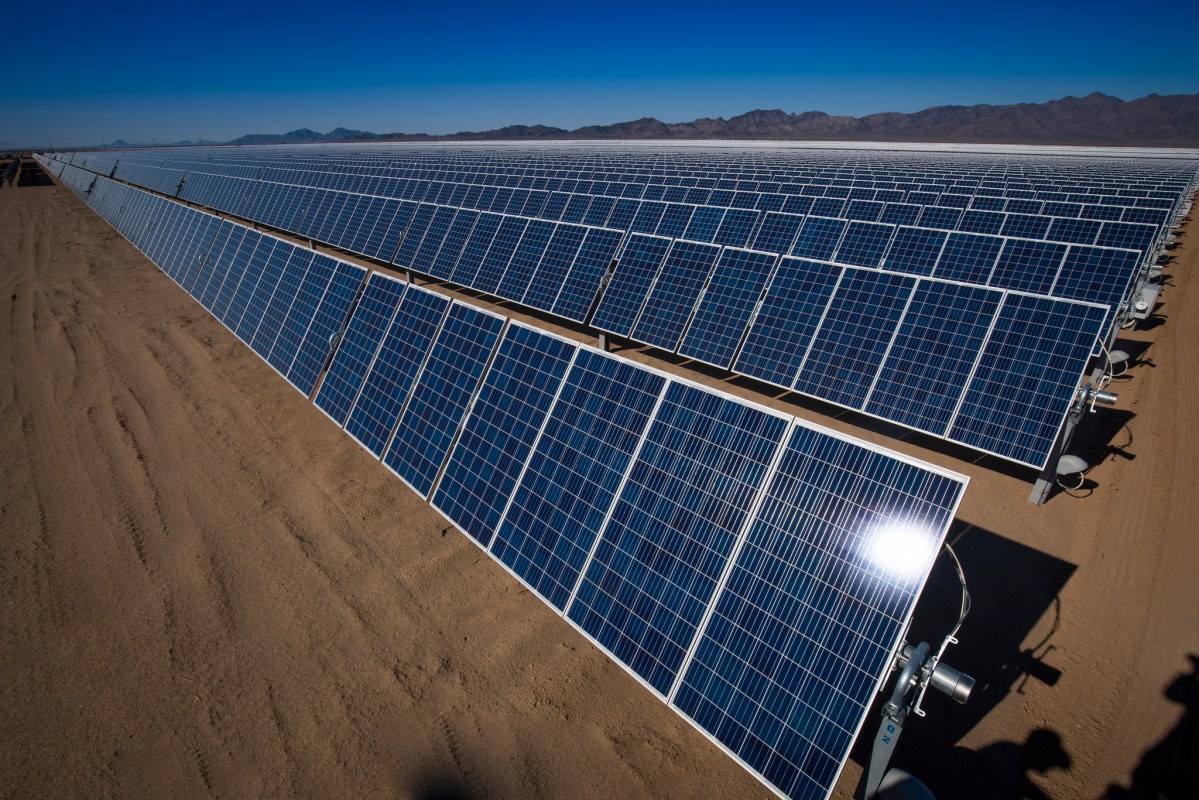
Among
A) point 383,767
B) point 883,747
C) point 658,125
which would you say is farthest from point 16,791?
point 658,125

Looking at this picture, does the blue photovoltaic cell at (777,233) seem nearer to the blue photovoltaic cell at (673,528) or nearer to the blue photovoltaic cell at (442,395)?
the blue photovoltaic cell at (442,395)

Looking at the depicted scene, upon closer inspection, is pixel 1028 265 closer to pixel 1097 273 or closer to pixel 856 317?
pixel 1097 273

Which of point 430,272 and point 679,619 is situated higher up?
point 430,272

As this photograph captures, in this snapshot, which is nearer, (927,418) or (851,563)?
(851,563)

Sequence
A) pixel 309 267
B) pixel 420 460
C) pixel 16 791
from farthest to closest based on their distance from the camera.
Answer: pixel 309 267 < pixel 420 460 < pixel 16 791

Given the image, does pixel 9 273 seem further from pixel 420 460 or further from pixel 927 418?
pixel 927 418

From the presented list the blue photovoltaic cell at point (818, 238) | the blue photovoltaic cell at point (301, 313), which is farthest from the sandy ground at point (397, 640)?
the blue photovoltaic cell at point (818, 238)
